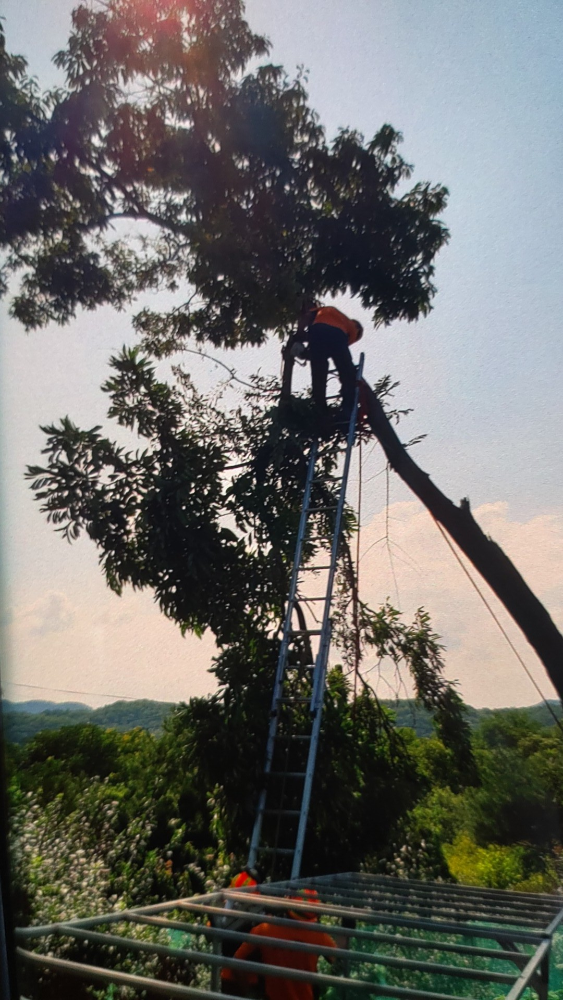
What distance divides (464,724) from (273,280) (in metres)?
3.14

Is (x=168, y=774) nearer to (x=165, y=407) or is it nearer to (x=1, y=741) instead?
(x=165, y=407)

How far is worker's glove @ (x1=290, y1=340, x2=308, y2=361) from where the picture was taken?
15.8ft

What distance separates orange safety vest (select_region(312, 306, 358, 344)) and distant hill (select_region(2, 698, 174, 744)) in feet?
8.24

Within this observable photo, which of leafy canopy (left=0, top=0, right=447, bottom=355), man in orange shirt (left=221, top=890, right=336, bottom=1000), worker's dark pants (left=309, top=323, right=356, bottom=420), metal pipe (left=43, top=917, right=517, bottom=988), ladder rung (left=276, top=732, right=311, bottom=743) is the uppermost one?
leafy canopy (left=0, top=0, right=447, bottom=355)

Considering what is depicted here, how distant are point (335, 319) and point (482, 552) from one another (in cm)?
170

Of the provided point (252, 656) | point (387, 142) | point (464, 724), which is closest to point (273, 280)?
point (387, 142)

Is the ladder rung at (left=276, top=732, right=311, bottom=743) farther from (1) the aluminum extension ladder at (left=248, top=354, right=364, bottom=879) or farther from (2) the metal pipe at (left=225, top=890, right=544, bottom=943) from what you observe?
(2) the metal pipe at (left=225, top=890, right=544, bottom=943)

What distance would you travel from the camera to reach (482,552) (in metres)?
4.21

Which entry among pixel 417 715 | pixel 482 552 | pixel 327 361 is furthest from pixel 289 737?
pixel 327 361

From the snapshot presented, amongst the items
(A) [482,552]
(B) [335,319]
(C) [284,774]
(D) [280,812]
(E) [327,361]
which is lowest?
(D) [280,812]

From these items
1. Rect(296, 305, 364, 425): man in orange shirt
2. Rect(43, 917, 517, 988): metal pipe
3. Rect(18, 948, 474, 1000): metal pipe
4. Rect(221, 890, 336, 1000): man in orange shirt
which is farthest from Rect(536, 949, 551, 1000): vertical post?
Rect(296, 305, 364, 425): man in orange shirt

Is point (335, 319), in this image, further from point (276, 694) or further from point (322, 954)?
point (322, 954)

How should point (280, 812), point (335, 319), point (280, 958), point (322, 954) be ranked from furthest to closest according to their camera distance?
point (335, 319) → point (280, 812) → point (280, 958) → point (322, 954)

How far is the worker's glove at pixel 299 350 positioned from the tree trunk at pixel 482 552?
480 millimetres
